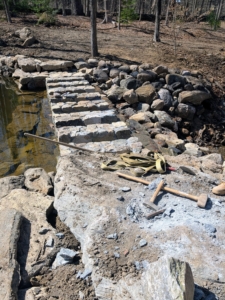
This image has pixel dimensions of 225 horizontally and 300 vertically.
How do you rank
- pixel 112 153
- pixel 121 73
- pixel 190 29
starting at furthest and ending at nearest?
pixel 190 29 < pixel 121 73 < pixel 112 153

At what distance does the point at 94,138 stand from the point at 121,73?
3.94 metres

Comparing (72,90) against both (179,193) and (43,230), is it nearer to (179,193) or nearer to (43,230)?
(43,230)

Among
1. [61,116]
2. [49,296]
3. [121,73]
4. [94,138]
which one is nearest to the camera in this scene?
[49,296]

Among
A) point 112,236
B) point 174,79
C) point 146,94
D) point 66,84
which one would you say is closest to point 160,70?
point 174,79

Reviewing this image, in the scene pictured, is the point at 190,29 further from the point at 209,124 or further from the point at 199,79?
the point at 209,124

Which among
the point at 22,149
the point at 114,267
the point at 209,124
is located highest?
the point at 114,267

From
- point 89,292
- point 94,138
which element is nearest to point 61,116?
point 94,138

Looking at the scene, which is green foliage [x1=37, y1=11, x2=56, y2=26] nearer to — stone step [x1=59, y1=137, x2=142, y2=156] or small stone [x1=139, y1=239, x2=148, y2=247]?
stone step [x1=59, y1=137, x2=142, y2=156]

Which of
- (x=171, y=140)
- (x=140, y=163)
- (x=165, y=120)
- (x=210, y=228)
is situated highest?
(x=210, y=228)

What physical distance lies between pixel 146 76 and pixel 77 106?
112 inches

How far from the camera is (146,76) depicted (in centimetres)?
845

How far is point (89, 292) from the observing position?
265cm

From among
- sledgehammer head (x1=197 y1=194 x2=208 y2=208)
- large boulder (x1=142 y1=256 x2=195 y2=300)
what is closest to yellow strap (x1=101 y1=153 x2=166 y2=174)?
sledgehammer head (x1=197 y1=194 x2=208 y2=208)

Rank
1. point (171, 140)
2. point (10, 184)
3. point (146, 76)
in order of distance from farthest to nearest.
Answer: point (146, 76) → point (171, 140) → point (10, 184)
